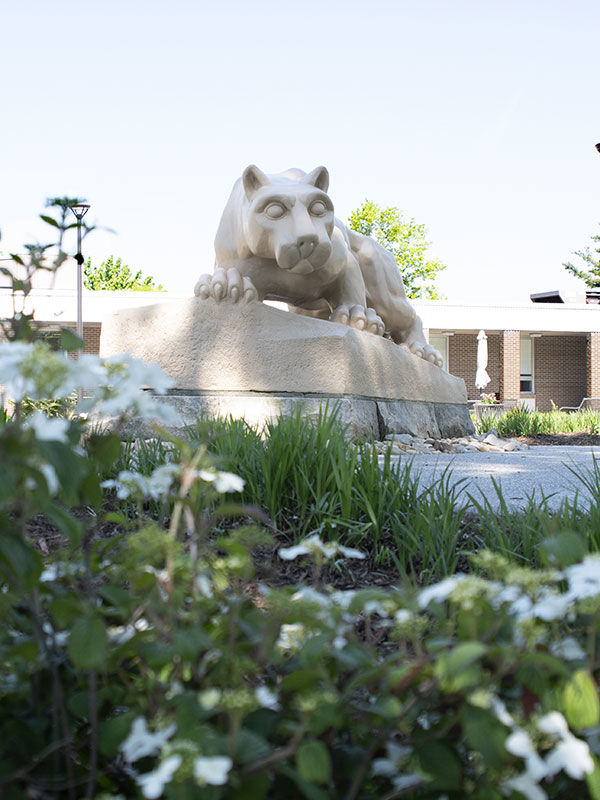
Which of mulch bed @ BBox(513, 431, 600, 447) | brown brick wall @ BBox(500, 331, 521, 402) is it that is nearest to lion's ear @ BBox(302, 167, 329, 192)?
mulch bed @ BBox(513, 431, 600, 447)

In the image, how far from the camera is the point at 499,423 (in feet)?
36.1

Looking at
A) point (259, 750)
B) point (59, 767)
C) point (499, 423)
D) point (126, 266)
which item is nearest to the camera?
point (259, 750)

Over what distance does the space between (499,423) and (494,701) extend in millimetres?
10599

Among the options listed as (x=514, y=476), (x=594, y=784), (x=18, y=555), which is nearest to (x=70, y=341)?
(x=18, y=555)

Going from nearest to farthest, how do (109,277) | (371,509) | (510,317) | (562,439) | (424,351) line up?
(371,509), (424,351), (562,439), (510,317), (109,277)

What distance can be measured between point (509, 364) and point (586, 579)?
2735cm

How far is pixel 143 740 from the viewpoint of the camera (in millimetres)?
813

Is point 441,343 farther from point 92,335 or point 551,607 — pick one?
point 551,607

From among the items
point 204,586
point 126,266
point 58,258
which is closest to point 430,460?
point 58,258

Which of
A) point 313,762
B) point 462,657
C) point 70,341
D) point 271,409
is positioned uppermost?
point 70,341

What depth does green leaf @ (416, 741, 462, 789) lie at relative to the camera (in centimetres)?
79

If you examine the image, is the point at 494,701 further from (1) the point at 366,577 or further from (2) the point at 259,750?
(1) the point at 366,577

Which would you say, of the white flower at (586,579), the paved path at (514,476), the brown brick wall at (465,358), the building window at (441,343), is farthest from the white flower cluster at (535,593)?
the brown brick wall at (465,358)

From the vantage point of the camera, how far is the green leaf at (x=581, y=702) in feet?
2.49
